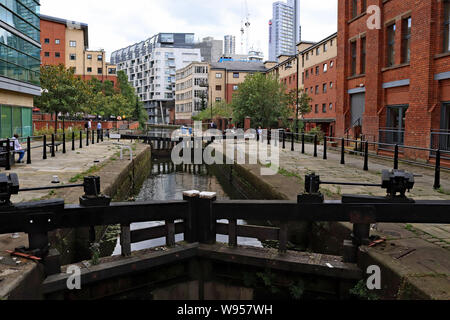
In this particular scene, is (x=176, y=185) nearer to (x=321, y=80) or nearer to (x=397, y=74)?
(x=397, y=74)

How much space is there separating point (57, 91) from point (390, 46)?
26.5 meters

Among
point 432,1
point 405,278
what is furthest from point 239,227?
point 432,1

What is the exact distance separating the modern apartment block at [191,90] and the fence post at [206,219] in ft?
261

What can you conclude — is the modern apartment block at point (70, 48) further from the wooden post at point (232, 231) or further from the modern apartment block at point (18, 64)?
the wooden post at point (232, 231)

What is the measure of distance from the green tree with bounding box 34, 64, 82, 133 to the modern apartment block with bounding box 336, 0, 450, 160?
22.9 metres

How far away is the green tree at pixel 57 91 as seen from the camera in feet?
109

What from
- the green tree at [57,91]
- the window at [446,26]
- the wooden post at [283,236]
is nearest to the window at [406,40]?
the window at [446,26]

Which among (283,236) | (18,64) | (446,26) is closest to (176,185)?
(446,26)

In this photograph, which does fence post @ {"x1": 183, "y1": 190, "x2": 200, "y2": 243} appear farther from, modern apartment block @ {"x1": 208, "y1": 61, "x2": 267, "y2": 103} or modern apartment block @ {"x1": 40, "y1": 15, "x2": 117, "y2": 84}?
modern apartment block @ {"x1": 208, "y1": 61, "x2": 267, "y2": 103}

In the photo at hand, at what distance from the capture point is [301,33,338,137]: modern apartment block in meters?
42.2
